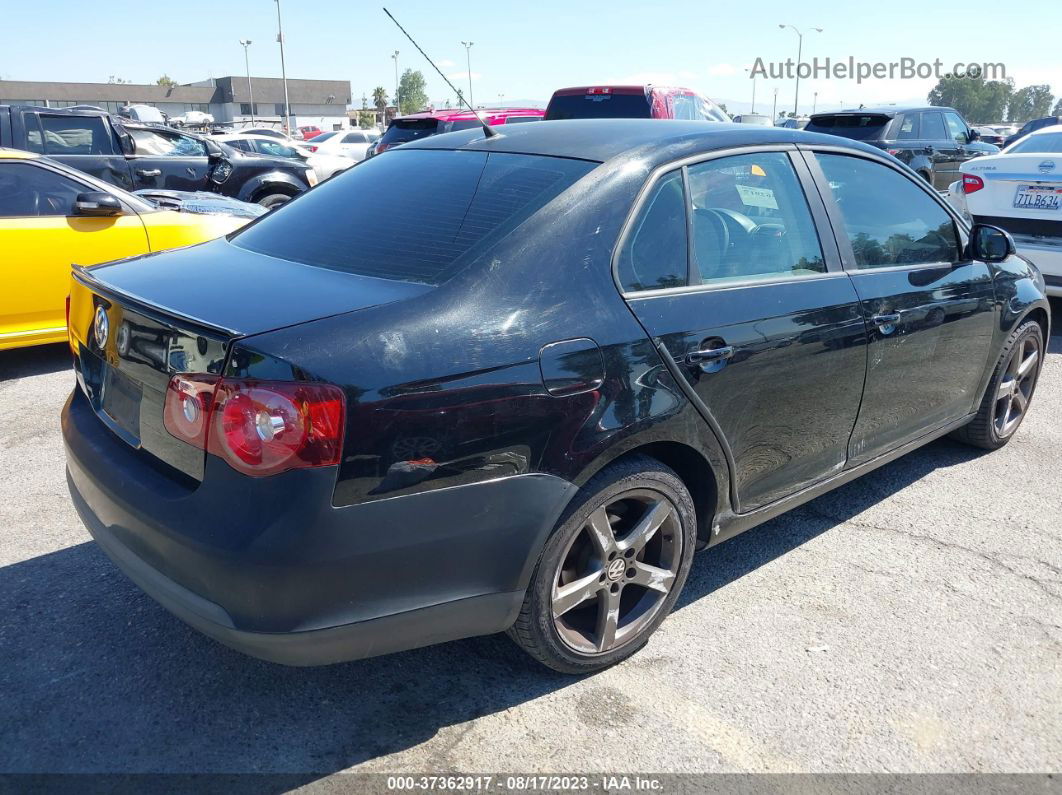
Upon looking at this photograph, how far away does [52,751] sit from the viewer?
247 centimetres

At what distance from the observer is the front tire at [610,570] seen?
2617 mm

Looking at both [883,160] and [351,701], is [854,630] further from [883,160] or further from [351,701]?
→ [883,160]

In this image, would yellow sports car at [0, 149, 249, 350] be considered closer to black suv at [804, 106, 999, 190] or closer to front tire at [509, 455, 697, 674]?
front tire at [509, 455, 697, 674]

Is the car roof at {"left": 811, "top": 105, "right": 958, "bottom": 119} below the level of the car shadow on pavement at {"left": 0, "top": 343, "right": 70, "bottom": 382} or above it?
above

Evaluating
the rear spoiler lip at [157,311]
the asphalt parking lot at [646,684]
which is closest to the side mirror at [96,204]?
the asphalt parking lot at [646,684]

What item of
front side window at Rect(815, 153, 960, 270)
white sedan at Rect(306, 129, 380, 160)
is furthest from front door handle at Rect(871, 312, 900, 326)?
white sedan at Rect(306, 129, 380, 160)

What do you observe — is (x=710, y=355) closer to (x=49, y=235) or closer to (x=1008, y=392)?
(x=1008, y=392)

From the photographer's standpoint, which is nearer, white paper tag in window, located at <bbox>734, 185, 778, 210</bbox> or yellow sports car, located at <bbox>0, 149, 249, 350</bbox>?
white paper tag in window, located at <bbox>734, 185, 778, 210</bbox>

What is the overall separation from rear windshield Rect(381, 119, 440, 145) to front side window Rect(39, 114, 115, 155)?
183 inches

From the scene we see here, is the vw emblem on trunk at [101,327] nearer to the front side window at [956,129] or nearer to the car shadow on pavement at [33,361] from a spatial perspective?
the car shadow on pavement at [33,361]

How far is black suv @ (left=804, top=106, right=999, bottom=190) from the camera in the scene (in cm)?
1230

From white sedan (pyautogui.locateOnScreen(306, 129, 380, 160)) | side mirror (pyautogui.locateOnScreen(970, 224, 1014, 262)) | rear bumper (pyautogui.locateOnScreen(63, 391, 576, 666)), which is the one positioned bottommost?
rear bumper (pyautogui.locateOnScreen(63, 391, 576, 666))

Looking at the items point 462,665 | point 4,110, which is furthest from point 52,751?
point 4,110

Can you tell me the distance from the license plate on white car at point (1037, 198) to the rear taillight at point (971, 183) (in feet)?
1.11
